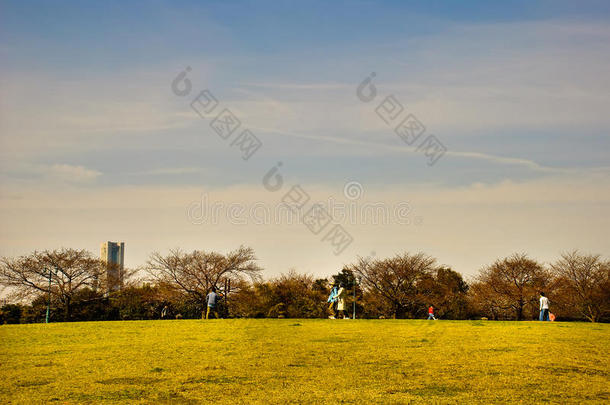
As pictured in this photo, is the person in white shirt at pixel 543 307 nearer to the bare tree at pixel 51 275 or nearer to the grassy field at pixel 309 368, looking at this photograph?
the grassy field at pixel 309 368

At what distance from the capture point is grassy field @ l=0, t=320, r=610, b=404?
9320 mm

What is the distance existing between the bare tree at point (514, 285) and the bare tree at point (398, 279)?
5.69m

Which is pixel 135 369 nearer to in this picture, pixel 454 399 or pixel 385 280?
pixel 454 399

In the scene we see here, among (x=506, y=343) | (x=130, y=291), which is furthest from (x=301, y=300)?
(x=506, y=343)

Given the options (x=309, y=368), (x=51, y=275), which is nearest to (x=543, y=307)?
(x=309, y=368)

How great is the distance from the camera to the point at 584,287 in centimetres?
5172

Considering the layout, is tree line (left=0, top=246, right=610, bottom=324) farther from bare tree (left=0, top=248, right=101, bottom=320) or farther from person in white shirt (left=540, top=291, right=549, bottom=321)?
person in white shirt (left=540, top=291, right=549, bottom=321)

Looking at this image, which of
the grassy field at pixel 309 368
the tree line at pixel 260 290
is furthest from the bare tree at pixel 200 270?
the grassy field at pixel 309 368

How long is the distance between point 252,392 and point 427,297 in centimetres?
5158

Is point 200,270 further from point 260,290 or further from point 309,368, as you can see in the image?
point 309,368

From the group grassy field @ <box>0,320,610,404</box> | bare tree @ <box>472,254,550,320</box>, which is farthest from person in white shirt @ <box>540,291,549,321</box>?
bare tree @ <box>472,254,550,320</box>

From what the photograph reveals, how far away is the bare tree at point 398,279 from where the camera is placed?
59969 mm

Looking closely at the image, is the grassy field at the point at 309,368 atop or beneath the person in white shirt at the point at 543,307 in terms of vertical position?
beneath

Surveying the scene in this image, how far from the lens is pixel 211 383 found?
1033 centimetres
